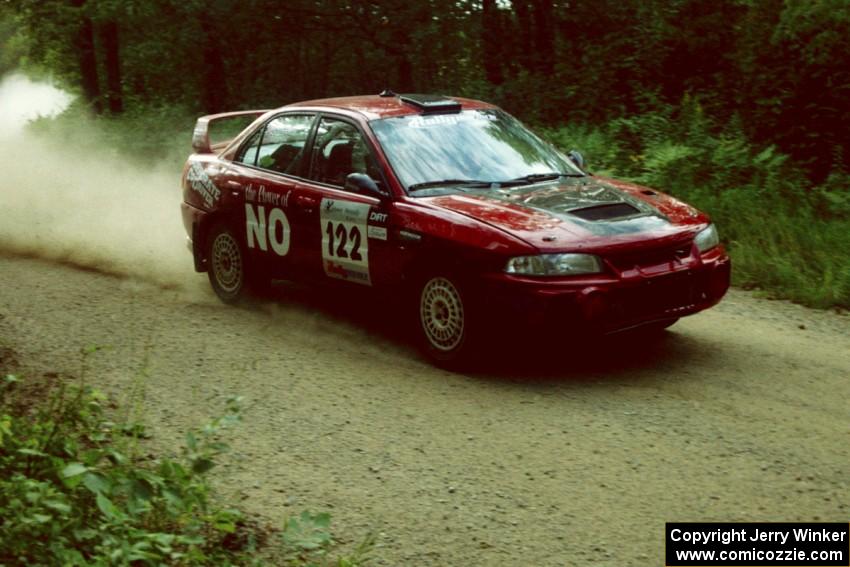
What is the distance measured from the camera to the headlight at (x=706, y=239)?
308 inches

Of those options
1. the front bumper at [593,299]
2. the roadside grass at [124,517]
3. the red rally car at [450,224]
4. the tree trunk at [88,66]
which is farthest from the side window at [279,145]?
the tree trunk at [88,66]

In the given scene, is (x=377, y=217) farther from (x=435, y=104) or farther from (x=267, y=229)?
(x=267, y=229)

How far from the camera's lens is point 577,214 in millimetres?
7578

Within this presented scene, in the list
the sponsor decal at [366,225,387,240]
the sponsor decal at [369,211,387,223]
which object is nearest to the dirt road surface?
the sponsor decal at [366,225,387,240]

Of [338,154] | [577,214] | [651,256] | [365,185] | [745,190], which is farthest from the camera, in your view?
[745,190]

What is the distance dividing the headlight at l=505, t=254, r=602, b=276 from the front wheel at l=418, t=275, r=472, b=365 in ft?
1.69

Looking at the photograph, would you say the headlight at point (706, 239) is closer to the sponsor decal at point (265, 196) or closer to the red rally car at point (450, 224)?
the red rally car at point (450, 224)

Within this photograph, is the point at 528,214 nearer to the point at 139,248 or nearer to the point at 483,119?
the point at 483,119

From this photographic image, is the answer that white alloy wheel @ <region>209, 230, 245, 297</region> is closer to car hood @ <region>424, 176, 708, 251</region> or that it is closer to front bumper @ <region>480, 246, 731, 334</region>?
car hood @ <region>424, 176, 708, 251</region>

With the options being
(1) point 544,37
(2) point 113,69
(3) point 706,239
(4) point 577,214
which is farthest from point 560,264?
(2) point 113,69

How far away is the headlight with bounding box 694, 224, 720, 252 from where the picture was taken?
781 centimetres

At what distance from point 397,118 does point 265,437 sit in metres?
3.04

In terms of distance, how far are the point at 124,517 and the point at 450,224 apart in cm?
350

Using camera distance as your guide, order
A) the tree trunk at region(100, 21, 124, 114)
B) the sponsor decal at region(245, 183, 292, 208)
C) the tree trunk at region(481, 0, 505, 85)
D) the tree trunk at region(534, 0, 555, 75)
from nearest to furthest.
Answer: the sponsor decal at region(245, 183, 292, 208) < the tree trunk at region(534, 0, 555, 75) < the tree trunk at region(481, 0, 505, 85) < the tree trunk at region(100, 21, 124, 114)
